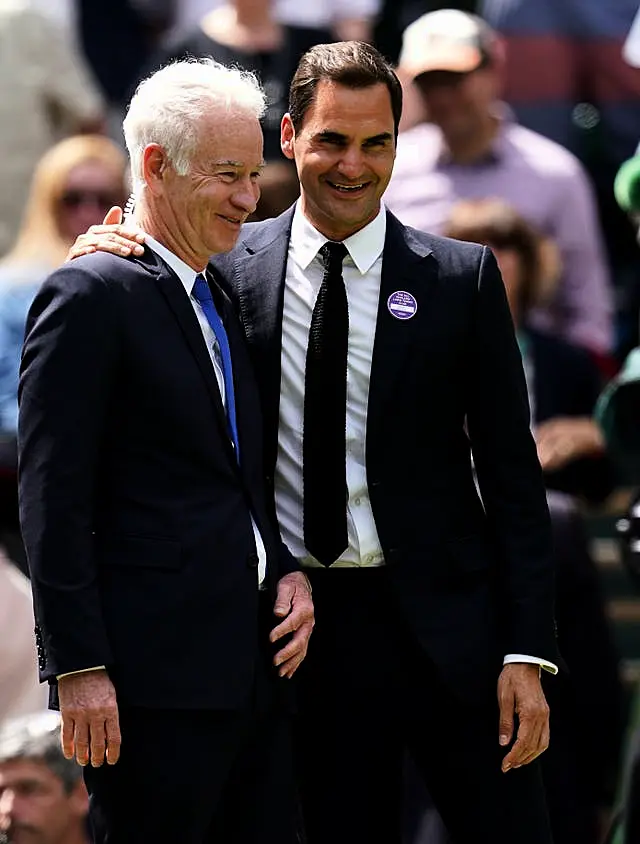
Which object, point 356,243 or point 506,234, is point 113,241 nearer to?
point 356,243

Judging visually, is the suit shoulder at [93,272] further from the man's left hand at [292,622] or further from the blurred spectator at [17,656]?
the blurred spectator at [17,656]

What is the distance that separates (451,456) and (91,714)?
0.93 m

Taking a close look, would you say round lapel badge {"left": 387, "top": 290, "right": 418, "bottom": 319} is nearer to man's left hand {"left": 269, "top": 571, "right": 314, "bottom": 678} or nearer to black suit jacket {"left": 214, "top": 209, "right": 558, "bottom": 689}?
black suit jacket {"left": 214, "top": 209, "right": 558, "bottom": 689}

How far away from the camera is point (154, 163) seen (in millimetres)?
3822

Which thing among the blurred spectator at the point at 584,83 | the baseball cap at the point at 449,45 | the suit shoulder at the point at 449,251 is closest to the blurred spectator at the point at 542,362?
the baseball cap at the point at 449,45

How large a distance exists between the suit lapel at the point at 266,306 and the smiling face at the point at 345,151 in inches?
5.1

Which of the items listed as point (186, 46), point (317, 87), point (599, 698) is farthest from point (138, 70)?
point (317, 87)

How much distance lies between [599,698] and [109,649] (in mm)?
2572

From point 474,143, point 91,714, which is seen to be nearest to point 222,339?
point 91,714

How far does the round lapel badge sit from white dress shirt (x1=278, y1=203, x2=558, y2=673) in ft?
0.17

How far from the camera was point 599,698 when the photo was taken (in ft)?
19.5

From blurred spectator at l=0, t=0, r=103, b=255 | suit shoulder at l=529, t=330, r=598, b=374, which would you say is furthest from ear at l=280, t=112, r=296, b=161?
blurred spectator at l=0, t=0, r=103, b=255

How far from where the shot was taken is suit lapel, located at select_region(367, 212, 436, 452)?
13.3 feet

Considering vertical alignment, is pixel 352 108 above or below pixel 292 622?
above
